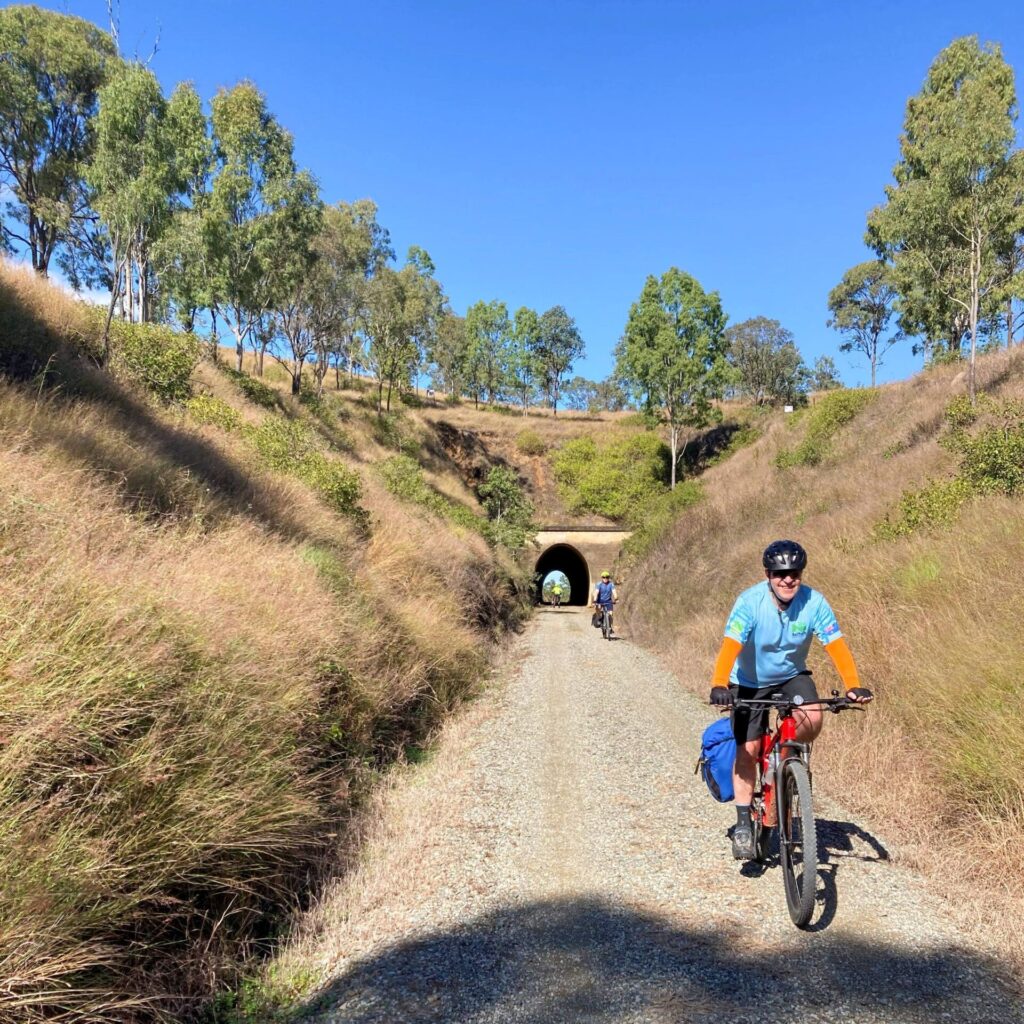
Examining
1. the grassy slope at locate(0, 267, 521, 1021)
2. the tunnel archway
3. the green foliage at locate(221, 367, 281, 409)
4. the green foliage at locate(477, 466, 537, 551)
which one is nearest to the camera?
the grassy slope at locate(0, 267, 521, 1021)

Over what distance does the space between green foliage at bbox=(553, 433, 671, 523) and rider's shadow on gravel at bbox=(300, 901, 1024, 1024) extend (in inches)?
1582

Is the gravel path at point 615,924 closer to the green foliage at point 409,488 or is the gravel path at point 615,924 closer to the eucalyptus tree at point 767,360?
the green foliage at point 409,488

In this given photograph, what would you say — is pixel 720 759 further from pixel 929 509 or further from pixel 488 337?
pixel 488 337

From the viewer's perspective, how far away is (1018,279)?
45.9 ft

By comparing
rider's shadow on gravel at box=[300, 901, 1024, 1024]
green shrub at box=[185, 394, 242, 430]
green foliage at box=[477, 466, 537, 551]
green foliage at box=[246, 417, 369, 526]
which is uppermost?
green foliage at box=[477, 466, 537, 551]

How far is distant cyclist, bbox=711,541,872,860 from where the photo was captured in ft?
12.9

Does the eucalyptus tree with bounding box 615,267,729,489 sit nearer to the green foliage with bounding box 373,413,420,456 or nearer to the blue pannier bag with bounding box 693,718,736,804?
the green foliage with bounding box 373,413,420,456

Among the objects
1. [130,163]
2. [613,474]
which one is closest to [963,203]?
[130,163]

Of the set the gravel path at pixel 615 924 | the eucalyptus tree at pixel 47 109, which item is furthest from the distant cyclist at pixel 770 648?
the eucalyptus tree at pixel 47 109

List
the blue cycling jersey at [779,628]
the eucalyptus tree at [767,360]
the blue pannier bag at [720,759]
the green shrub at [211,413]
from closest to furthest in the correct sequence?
the blue cycling jersey at [779,628]
the blue pannier bag at [720,759]
the green shrub at [211,413]
the eucalyptus tree at [767,360]

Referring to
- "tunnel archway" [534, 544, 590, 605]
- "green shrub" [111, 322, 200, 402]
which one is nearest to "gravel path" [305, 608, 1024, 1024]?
"green shrub" [111, 322, 200, 402]

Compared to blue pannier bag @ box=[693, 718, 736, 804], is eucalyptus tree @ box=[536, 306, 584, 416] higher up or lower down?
higher up

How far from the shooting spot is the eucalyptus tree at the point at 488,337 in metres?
65.9

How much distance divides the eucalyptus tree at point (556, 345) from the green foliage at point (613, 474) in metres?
26.2
